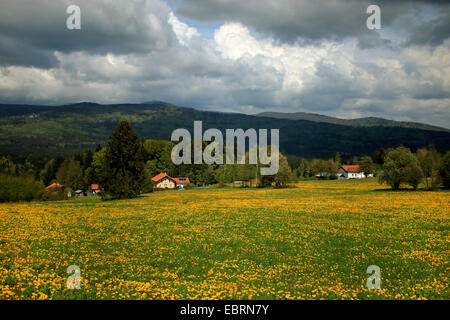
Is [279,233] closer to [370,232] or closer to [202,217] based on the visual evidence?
[370,232]

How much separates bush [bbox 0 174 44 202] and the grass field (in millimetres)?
32438

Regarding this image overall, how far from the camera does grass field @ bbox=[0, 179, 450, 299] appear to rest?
416 inches

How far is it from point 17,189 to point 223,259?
5299 centimetres

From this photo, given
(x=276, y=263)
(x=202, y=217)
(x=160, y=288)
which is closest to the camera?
(x=160, y=288)

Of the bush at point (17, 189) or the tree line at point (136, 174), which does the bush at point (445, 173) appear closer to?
the tree line at point (136, 174)

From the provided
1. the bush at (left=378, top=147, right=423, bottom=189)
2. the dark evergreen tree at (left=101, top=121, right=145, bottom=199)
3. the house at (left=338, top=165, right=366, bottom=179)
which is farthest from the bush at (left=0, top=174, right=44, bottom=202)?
the house at (left=338, top=165, right=366, bottom=179)

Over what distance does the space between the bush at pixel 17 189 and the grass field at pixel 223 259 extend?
106 feet

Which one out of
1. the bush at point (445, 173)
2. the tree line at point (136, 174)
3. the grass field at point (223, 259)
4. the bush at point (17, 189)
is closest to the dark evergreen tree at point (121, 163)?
the tree line at point (136, 174)

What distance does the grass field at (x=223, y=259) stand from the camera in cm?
1057

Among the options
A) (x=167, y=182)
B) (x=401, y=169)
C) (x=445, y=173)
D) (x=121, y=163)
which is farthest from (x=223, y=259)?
(x=167, y=182)
